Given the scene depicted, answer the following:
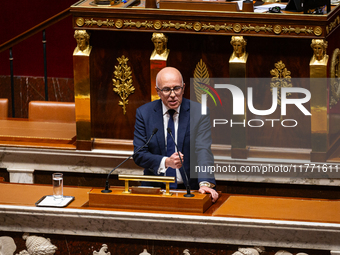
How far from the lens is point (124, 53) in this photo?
492cm

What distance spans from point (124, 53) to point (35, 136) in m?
1.01

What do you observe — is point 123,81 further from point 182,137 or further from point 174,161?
point 174,161

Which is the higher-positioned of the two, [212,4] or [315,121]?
[212,4]

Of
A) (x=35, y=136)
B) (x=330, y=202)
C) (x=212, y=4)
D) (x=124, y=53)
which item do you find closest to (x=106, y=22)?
(x=124, y=53)

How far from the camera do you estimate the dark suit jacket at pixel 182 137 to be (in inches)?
151

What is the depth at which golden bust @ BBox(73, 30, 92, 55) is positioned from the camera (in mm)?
4861

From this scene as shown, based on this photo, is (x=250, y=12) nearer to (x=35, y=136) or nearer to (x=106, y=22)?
(x=106, y=22)

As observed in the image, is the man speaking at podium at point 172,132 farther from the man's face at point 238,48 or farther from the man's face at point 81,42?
the man's face at point 81,42

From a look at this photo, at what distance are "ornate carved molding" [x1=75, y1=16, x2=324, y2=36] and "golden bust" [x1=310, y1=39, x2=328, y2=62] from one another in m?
0.06

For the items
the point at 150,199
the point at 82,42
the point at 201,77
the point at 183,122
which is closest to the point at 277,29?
the point at 201,77

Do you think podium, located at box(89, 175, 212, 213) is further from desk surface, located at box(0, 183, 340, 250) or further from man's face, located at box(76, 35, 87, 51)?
man's face, located at box(76, 35, 87, 51)

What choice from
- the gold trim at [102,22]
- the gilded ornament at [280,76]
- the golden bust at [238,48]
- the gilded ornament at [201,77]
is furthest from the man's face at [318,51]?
the gold trim at [102,22]

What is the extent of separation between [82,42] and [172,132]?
1.32 metres

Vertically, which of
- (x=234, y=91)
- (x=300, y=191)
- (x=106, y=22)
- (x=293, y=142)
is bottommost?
(x=300, y=191)
